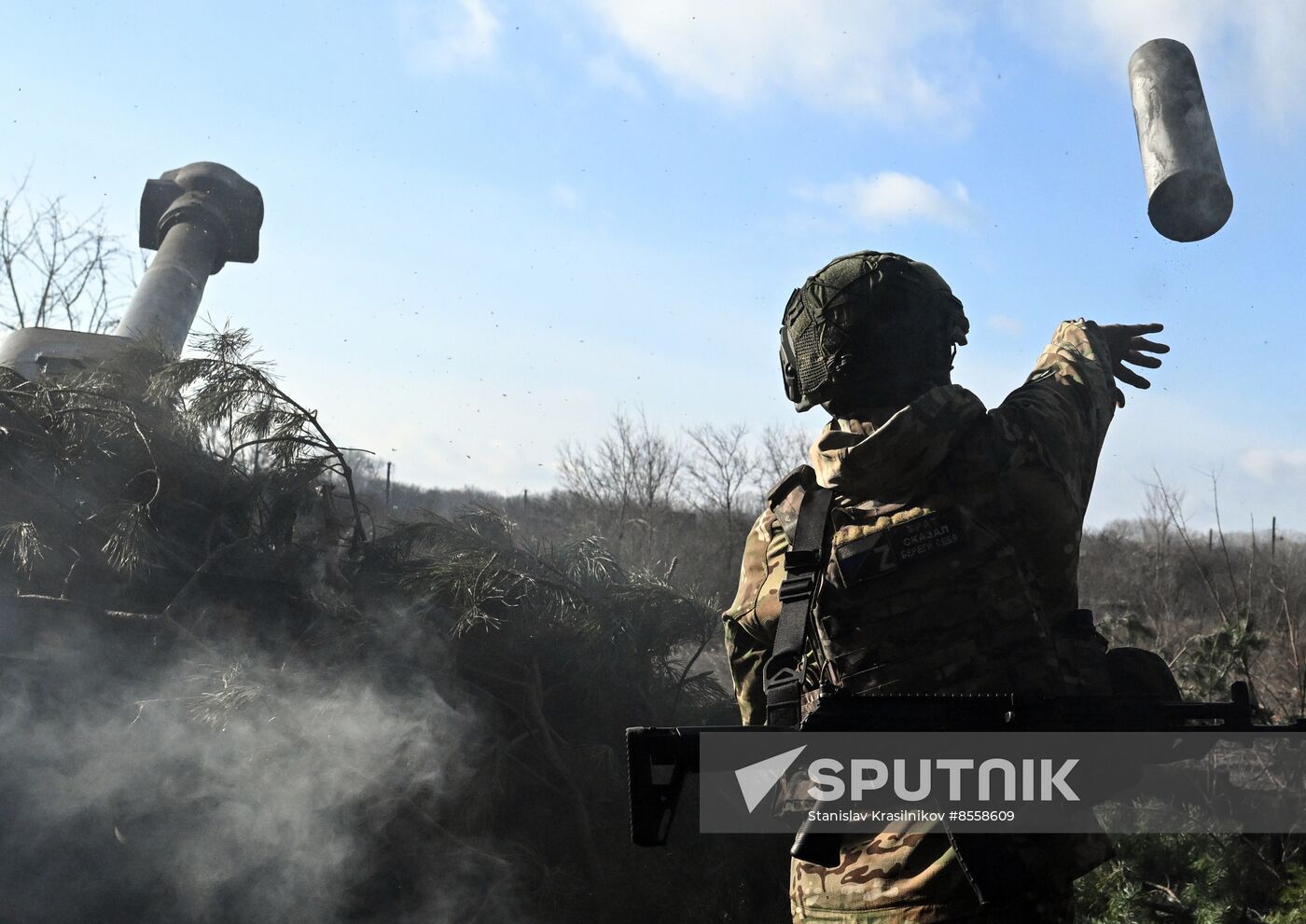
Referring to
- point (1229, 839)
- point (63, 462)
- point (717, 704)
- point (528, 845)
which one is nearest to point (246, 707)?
point (528, 845)

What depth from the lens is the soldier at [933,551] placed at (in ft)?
7.72

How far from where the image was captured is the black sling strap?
248 centimetres

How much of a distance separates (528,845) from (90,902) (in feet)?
6.27

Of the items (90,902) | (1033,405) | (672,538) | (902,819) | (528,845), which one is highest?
(672,538)

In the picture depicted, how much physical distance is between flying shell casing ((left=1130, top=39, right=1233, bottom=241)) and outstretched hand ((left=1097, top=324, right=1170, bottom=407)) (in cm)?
40

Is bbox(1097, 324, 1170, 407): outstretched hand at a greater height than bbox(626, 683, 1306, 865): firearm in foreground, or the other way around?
bbox(1097, 324, 1170, 407): outstretched hand

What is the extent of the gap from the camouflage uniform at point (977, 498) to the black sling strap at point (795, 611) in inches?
3.8

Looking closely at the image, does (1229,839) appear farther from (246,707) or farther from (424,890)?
(246,707)

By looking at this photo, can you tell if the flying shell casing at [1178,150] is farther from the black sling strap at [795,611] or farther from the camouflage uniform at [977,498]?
the black sling strap at [795,611]

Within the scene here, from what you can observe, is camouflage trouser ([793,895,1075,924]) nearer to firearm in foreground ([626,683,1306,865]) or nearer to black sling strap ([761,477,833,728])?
firearm in foreground ([626,683,1306,865])

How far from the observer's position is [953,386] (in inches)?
97.8

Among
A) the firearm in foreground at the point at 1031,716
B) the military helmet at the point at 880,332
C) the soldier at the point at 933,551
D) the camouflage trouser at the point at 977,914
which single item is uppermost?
the military helmet at the point at 880,332

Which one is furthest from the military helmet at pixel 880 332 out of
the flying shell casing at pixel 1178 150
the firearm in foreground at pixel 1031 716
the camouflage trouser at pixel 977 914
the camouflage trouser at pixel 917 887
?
the camouflage trouser at pixel 977 914

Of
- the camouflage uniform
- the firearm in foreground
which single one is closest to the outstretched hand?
the camouflage uniform
